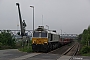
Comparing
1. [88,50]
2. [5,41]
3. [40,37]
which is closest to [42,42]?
[40,37]

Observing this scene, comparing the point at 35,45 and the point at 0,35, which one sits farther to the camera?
the point at 0,35

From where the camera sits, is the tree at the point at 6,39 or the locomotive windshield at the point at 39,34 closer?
the locomotive windshield at the point at 39,34

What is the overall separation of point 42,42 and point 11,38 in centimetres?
2792

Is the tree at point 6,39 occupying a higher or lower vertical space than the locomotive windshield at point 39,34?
lower

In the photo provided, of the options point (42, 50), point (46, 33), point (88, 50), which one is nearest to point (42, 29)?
point (46, 33)

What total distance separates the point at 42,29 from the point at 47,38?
1.74 meters

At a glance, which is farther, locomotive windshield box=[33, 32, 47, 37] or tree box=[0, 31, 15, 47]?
tree box=[0, 31, 15, 47]

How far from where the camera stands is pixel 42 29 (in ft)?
118

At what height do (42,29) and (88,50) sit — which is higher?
(42,29)

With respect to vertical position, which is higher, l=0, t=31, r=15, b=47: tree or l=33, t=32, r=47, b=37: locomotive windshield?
l=33, t=32, r=47, b=37: locomotive windshield

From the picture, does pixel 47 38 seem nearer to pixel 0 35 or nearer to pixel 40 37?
pixel 40 37

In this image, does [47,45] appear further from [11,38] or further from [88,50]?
[11,38]

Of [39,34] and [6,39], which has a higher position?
[39,34]

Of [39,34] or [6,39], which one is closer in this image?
[39,34]
